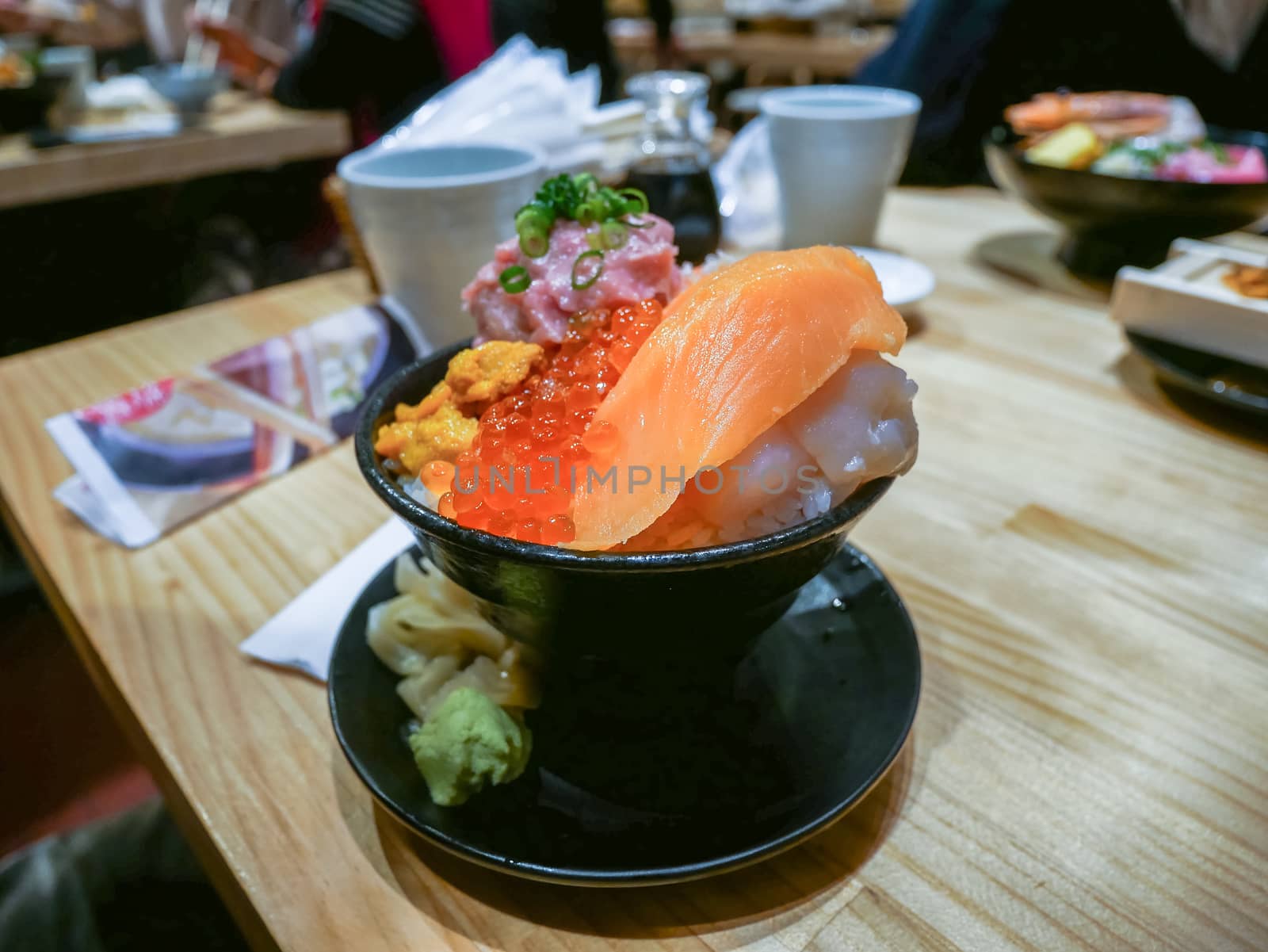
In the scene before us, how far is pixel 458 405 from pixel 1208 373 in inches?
44.8

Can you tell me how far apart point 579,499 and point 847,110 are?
1386mm

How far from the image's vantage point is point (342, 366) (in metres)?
1.27

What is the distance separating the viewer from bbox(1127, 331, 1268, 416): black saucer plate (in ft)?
3.67

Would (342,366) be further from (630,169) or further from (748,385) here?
(748,385)

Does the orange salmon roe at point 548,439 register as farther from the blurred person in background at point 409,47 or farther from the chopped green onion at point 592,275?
the blurred person in background at point 409,47

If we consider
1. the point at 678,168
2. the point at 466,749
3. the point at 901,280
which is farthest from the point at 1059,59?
the point at 466,749

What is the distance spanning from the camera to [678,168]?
1501 millimetres

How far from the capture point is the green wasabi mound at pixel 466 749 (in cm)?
62

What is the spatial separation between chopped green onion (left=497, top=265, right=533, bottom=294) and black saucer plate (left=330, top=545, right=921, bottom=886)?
0.33 metres

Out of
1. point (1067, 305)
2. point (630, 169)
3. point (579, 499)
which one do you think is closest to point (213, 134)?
point (630, 169)

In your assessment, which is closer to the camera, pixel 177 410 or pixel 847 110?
pixel 177 410

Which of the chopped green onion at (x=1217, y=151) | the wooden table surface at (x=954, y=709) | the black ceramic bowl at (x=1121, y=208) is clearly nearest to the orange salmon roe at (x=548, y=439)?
the wooden table surface at (x=954, y=709)

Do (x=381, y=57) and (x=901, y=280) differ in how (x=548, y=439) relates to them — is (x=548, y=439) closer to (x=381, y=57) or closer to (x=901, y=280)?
(x=901, y=280)

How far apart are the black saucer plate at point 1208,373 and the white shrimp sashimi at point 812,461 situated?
31.3 inches
